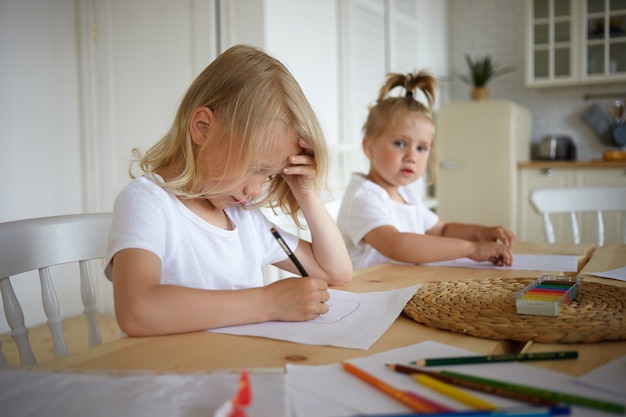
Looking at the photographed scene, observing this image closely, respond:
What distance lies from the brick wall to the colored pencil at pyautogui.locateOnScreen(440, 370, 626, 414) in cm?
483

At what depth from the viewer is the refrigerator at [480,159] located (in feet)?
14.5

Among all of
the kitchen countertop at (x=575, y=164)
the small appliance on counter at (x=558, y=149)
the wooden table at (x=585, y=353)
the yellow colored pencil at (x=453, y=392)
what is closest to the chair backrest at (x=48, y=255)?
the yellow colored pencil at (x=453, y=392)

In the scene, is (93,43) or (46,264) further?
(93,43)

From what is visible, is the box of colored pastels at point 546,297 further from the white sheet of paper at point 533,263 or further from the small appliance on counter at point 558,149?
the small appliance on counter at point 558,149

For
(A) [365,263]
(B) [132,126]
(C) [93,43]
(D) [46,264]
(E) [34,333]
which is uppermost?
(C) [93,43]

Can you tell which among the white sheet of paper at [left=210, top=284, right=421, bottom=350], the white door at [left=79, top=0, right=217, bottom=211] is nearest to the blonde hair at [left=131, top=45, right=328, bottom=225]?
the white sheet of paper at [left=210, top=284, right=421, bottom=350]

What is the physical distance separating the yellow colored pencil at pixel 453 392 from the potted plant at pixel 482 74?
4.65 meters

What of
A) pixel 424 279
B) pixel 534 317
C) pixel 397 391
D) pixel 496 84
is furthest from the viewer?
pixel 496 84

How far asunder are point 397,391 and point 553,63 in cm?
476

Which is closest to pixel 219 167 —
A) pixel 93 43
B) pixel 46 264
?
pixel 46 264

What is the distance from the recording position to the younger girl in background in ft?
4.80

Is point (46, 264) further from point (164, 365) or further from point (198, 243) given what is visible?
point (164, 365)

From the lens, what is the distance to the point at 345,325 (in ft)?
2.68

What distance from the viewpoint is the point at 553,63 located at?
4.72 m
